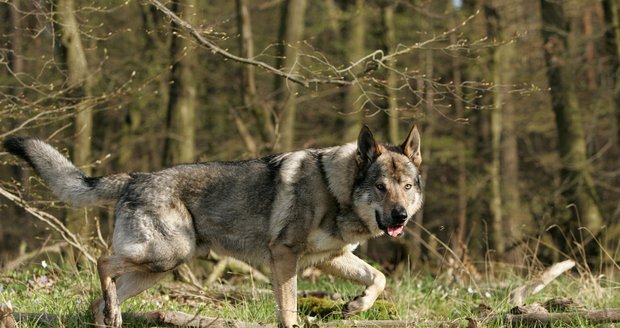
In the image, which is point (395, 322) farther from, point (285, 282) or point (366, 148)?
point (366, 148)

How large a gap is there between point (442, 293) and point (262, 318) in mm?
2271

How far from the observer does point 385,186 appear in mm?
6492

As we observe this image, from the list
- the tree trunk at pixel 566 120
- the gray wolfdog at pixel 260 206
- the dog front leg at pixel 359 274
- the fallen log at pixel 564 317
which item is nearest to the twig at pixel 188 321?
the gray wolfdog at pixel 260 206

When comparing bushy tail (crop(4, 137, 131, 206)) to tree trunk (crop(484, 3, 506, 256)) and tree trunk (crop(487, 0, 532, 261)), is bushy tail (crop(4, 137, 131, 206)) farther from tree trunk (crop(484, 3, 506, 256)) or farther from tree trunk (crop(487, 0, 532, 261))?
tree trunk (crop(487, 0, 532, 261))

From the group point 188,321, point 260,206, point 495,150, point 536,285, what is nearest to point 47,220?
point 260,206

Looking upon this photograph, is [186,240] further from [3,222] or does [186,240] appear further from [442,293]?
[3,222]

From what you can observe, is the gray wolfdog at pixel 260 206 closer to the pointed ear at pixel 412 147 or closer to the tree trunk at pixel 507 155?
the pointed ear at pixel 412 147

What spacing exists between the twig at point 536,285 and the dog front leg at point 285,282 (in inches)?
82.1

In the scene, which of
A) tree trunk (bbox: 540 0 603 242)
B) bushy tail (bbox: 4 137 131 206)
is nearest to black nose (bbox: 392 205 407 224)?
bushy tail (bbox: 4 137 131 206)

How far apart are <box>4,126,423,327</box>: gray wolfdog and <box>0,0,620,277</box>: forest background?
238 cm

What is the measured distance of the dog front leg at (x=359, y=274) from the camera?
659cm

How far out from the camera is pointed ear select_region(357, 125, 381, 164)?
6609mm

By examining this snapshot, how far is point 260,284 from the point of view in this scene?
8.84 meters

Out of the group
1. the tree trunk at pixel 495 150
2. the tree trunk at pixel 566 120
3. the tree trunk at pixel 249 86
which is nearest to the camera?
the tree trunk at pixel 249 86
